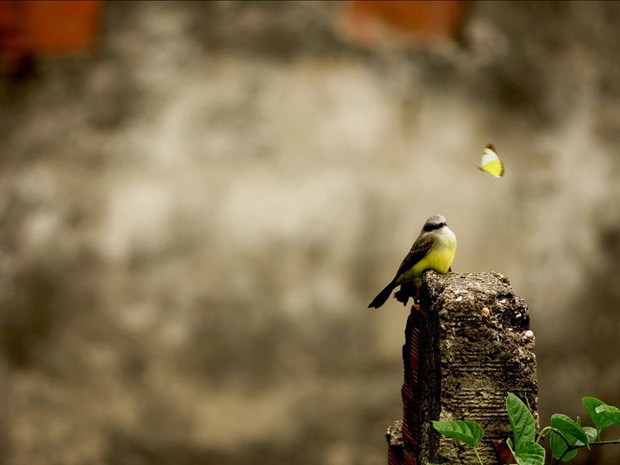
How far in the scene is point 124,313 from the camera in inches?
170

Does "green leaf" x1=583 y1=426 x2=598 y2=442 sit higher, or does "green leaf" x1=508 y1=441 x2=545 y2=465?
"green leaf" x1=583 y1=426 x2=598 y2=442

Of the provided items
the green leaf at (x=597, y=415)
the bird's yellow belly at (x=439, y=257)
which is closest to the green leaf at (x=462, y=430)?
the green leaf at (x=597, y=415)

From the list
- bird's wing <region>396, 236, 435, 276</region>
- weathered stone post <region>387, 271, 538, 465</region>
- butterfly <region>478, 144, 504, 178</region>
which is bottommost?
weathered stone post <region>387, 271, 538, 465</region>

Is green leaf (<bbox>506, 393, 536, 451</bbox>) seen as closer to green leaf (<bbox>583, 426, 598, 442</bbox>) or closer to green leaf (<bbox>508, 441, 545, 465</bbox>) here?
green leaf (<bbox>508, 441, 545, 465</bbox>)

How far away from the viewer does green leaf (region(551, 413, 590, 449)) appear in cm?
195

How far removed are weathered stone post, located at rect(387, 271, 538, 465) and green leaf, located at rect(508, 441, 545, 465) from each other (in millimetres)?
193

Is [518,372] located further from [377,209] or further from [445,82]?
[445,82]

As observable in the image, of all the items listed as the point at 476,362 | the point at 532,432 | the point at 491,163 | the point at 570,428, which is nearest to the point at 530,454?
the point at 532,432

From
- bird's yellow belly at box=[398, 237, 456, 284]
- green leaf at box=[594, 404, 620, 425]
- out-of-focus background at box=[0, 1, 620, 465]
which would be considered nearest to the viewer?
green leaf at box=[594, 404, 620, 425]

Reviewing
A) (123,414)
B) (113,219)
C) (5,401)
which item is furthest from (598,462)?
(5,401)

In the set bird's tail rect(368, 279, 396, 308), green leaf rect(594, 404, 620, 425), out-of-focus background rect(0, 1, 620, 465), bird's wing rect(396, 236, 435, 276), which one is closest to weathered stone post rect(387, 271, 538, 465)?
green leaf rect(594, 404, 620, 425)

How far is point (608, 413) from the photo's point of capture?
6.46ft

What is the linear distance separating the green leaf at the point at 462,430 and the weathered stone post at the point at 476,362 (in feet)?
0.52

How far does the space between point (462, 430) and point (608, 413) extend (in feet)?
1.32
